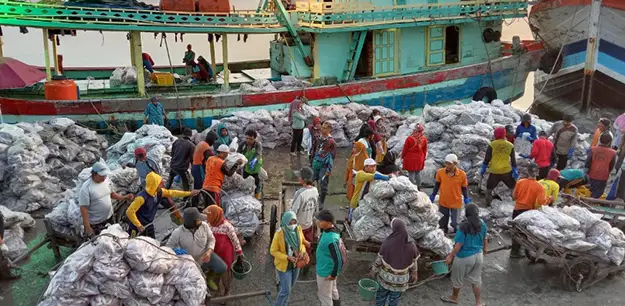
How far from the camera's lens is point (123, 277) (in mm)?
4734

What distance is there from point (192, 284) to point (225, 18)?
879cm

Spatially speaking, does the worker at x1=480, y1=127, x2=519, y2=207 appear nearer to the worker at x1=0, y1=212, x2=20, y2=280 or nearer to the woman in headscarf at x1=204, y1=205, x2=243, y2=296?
the woman in headscarf at x1=204, y1=205, x2=243, y2=296

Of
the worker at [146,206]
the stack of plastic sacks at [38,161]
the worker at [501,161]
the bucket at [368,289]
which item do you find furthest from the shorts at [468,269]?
the stack of plastic sacks at [38,161]

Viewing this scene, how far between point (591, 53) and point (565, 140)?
23.0 feet

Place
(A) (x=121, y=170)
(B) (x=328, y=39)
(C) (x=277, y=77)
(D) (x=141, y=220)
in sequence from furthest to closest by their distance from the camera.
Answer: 1. (C) (x=277, y=77)
2. (B) (x=328, y=39)
3. (A) (x=121, y=170)
4. (D) (x=141, y=220)

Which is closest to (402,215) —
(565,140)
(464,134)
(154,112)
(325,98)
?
(464,134)

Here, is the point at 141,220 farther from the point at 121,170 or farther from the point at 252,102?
the point at 252,102

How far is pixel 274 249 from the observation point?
5.48m

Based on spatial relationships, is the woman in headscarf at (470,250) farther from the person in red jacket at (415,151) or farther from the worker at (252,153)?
the worker at (252,153)

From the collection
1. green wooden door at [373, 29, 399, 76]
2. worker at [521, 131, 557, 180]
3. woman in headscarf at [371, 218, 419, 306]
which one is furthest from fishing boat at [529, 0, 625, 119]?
woman in headscarf at [371, 218, 419, 306]

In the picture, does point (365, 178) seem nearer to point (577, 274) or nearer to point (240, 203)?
point (240, 203)

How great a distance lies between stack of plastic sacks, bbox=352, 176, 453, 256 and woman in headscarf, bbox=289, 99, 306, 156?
492cm

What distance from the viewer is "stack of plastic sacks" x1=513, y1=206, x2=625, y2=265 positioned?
655cm

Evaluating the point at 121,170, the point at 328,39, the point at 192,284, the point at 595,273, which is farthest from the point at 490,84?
the point at 192,284
